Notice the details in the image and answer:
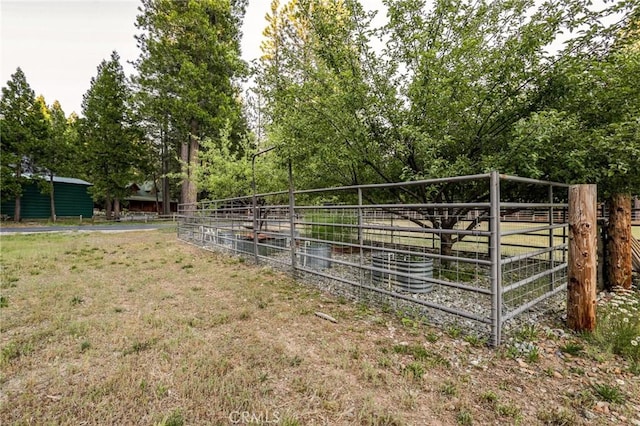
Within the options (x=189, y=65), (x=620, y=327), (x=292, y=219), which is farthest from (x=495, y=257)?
(x=189, y=65)

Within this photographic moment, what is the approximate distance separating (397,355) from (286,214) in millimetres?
3814

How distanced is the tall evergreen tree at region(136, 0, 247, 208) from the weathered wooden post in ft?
43.6

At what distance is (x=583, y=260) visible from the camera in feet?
→ 9.27

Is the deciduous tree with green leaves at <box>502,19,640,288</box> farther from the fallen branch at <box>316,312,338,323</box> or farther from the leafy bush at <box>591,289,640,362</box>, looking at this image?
the fallen branch at <box>316,312,338,323</box>

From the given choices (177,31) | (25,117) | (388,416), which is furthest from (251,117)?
(388,416)

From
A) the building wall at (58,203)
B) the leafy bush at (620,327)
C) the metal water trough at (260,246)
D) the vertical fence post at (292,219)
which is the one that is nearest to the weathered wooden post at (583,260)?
the leafy bush at (620,327)

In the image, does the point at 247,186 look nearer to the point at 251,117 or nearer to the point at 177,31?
the point at 177,31

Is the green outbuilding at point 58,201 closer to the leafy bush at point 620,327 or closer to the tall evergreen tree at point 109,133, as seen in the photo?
the tall evergreen tree at point 109,133

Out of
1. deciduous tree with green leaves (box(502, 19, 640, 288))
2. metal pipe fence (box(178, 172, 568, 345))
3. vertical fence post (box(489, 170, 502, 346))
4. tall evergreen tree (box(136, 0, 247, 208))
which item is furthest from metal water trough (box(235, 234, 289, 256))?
tall evergreen tree (box(136, 0, 247, 208))

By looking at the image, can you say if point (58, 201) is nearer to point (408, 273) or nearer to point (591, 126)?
point (408, 273)

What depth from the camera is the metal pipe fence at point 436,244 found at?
272 cm

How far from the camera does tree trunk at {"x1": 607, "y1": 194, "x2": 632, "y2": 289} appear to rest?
13.4 ft

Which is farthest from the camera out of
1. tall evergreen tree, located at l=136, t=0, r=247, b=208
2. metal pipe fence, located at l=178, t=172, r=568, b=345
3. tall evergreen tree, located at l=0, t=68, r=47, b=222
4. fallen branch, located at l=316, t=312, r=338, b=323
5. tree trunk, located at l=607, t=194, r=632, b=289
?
tall evergreen tree, located at l=0, t=68, r=47, b=222

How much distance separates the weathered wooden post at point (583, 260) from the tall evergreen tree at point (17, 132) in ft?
80.1
